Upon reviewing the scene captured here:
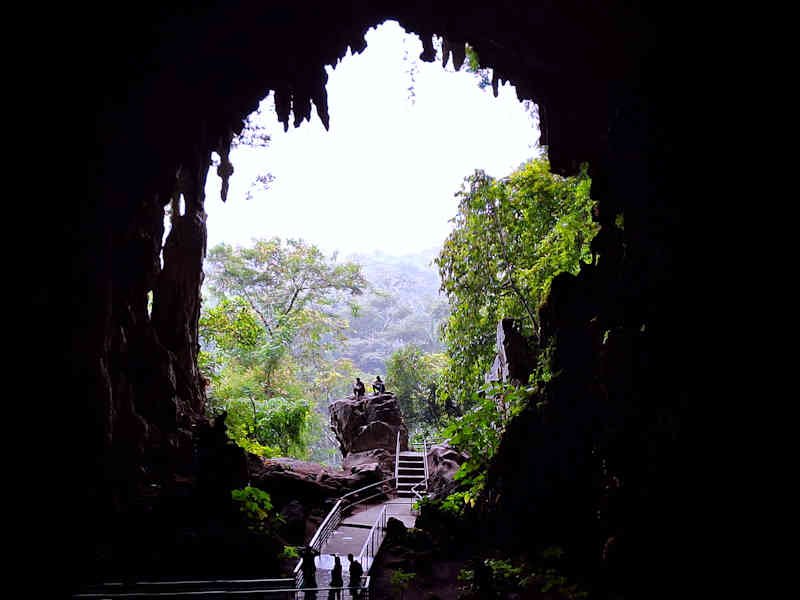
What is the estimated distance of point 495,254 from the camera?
49.4 ft

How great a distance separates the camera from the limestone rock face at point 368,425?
20.5 metres

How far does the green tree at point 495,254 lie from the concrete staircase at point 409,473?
397cm

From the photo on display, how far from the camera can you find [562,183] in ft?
47.0

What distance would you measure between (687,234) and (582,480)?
16.1 feet

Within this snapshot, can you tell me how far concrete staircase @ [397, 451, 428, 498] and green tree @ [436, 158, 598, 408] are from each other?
3.97 m

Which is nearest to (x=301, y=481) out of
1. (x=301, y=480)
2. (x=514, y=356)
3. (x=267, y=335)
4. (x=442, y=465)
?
(x=301, y=480)

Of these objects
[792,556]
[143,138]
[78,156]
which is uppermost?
[143,138]

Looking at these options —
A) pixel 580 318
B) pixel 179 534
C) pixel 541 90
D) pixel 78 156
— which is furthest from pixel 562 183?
pixel 179 534

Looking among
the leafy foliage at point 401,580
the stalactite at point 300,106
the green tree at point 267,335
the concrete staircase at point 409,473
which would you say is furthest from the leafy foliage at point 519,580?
the stalactite at point 300,106

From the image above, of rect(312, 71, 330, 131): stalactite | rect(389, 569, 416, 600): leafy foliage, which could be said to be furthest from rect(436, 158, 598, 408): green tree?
rect(389, 569, 416, 600): leafy foliage

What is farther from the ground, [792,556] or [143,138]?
[143,138]

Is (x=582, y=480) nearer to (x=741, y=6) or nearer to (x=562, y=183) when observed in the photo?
(x=741, y=6)

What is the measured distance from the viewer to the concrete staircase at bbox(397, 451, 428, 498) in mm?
16788

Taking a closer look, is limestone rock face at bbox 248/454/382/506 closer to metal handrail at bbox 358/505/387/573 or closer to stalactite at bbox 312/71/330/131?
metal handrail at bbox 358/505/387/573
